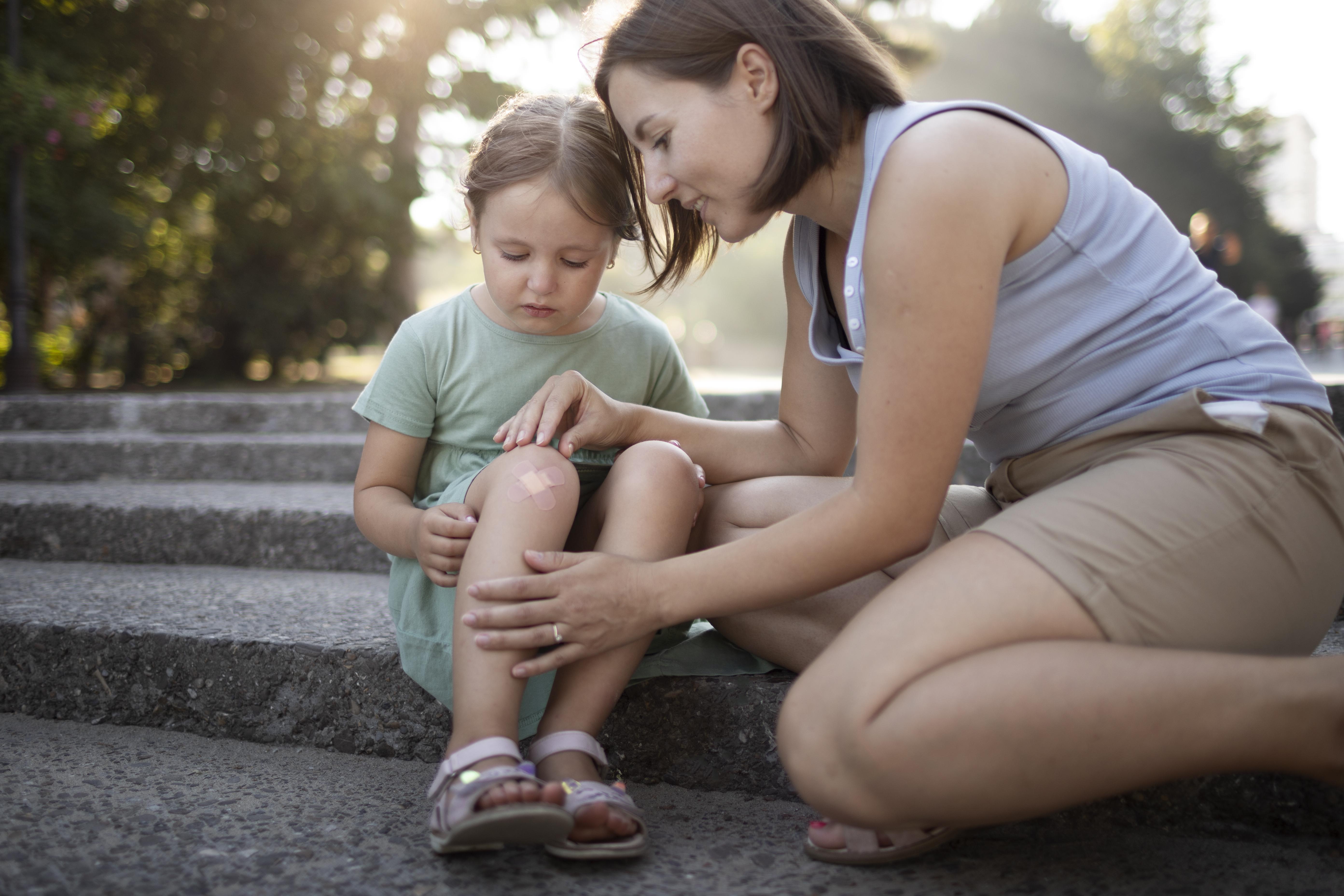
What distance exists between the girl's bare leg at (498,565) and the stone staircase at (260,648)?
0.34m

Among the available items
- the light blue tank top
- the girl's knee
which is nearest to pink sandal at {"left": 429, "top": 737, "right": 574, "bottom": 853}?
the girl's knee

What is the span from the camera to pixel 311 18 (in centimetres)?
913

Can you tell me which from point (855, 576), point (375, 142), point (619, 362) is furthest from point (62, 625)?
point (375, 142)

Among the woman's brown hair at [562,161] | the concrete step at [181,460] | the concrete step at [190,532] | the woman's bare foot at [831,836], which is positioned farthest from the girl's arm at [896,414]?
the concrete step at [181,460]

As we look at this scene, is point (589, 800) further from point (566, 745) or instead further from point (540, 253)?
point (540, 253)

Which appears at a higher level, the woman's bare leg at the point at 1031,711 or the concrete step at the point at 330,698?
the woman's bare leg at the point at 1031,711

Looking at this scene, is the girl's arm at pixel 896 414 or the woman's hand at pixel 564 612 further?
the woman's hand at pixel 564 612

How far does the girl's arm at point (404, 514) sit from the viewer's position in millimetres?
1494

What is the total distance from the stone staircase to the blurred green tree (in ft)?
19.1

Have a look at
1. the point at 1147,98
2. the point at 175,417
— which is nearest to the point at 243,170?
the point at 175,417

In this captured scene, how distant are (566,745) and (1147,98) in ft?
96.4

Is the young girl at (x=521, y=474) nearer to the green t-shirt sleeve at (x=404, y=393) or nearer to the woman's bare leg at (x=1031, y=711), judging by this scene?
the green t-shirt sleeve at (x=404, y=393)

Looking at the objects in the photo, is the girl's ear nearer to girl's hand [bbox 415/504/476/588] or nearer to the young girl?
the young girl

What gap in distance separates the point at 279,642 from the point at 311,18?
Result: 9034mm
